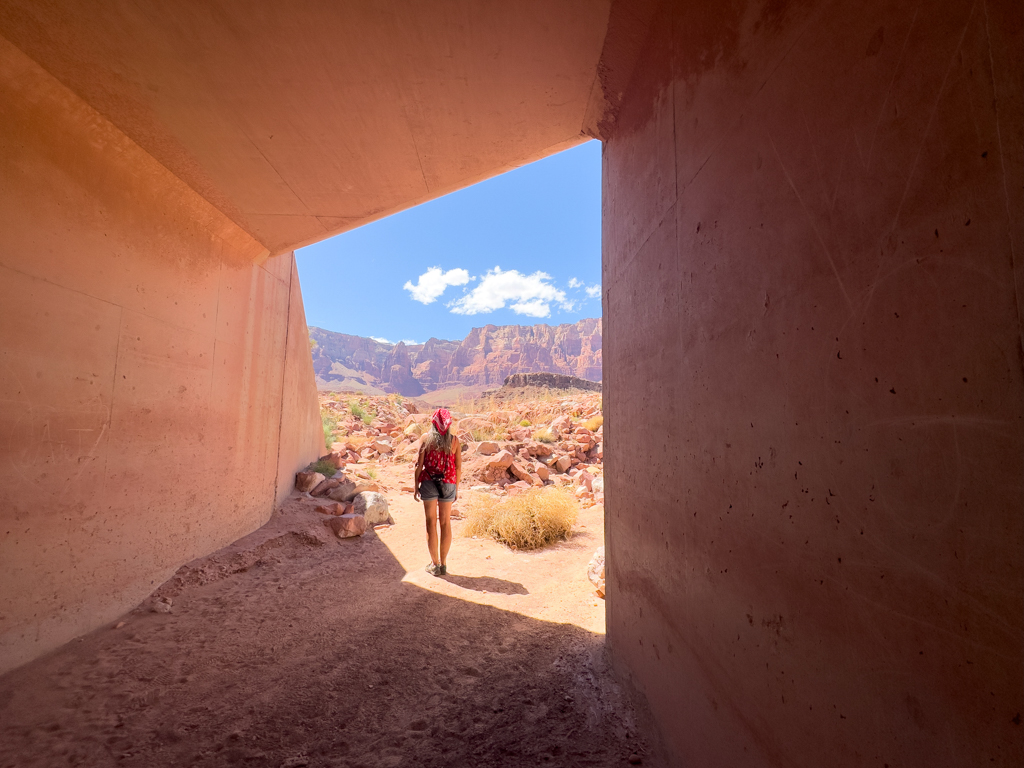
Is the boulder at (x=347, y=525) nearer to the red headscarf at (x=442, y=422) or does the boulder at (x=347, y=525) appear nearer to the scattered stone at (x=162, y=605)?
the red headscarf at (x=442, y=422)

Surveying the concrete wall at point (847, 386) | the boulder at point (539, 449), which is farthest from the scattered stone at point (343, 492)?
the concrete wall at point (847, 386)

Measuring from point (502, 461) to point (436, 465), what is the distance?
4.74 m

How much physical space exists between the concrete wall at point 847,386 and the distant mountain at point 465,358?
93934 mm

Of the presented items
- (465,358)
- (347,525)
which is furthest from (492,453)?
(465,358)

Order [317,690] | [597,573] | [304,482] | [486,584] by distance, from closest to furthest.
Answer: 1. [317,690]
2. [597,573]
3. [486,584]
4. [304,482]

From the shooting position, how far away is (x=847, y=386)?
0.96m

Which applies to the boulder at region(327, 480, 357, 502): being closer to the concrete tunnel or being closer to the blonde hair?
the concrete tunnel

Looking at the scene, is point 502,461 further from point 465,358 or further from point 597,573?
point 465,358

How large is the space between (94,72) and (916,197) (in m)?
4.10

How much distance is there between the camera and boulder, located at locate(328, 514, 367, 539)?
232 inches

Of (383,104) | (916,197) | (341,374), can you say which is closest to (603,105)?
(383,104)

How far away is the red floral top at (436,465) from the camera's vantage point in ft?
16.2

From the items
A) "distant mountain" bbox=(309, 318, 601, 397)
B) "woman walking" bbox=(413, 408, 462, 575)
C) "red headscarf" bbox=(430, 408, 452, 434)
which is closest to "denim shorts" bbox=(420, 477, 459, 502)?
"woman walking" bbox=(413, 408, 462, 575)

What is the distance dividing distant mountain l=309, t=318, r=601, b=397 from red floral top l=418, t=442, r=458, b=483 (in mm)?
90857
